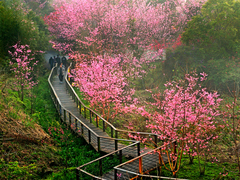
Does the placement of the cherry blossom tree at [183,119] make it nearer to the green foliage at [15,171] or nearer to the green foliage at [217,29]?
the green foliage at [15,171]

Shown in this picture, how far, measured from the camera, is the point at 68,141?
1238cm

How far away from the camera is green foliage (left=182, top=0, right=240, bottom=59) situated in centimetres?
2119

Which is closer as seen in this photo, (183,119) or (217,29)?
(183,119)

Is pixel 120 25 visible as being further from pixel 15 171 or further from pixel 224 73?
pixel 15 171

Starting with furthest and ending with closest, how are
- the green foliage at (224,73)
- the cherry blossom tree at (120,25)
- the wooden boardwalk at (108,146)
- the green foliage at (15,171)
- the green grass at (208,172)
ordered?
the cherry blossom tree at (120,25) → the green foliage at (224,73) → the green grass at (208,172) → the wooden boardwalk at (108,146) → the green foliage at (15,171)

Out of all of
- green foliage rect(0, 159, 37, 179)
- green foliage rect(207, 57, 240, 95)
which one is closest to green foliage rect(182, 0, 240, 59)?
green foliage rect(207, 57, 240, 95)

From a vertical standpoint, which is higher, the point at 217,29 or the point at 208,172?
the point at 217,29

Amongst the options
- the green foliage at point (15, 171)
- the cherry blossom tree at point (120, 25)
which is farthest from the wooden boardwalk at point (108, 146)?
the cherry blossom tree at point (120, 25)

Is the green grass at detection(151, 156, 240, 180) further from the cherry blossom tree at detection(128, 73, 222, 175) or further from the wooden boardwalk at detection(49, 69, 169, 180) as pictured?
the wooden boardwalk at detection(49, 69, 169, 180)

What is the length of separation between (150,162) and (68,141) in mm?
4656

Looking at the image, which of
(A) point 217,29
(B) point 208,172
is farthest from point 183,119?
(A) point 217,29

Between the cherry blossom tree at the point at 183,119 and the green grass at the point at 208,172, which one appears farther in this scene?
the green grass at the point at 208,172

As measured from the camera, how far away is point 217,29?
72.3ft

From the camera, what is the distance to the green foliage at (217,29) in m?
21.2
